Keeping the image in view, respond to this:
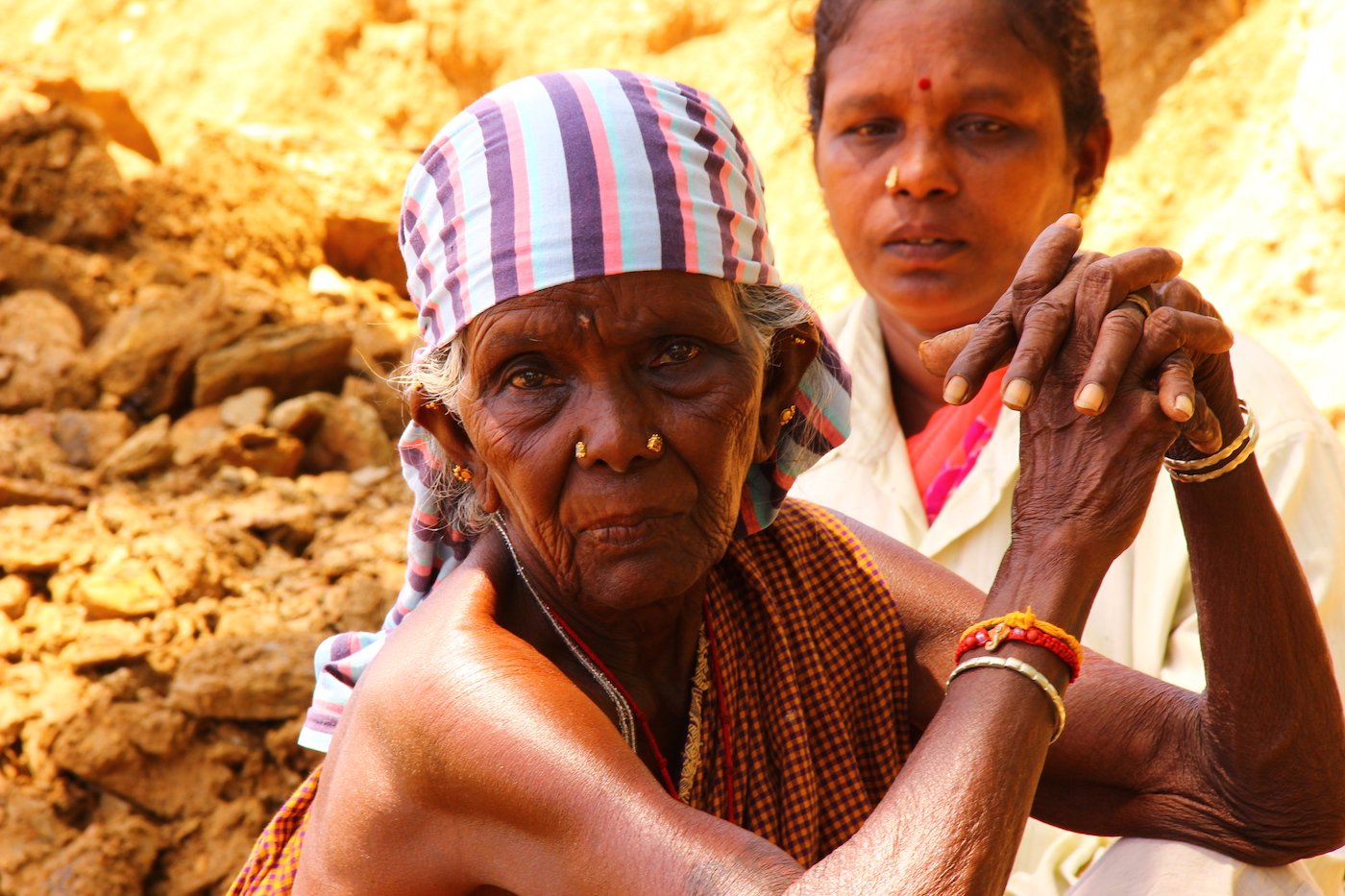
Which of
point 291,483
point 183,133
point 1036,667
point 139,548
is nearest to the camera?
point 1036,667

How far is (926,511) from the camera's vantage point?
3.52 metres

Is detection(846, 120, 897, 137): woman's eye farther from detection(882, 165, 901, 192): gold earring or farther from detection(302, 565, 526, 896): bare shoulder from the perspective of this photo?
detection(302, 565, 526, 896): bare shoulder

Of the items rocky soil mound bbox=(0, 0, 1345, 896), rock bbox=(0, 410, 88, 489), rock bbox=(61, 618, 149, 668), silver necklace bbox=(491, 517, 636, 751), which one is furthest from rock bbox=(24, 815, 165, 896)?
silver necklace bbox=(491, 517, 636, 751)

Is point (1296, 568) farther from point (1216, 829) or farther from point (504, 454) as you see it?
point (504, 454)

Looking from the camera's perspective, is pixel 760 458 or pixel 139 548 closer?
pixel 760 458

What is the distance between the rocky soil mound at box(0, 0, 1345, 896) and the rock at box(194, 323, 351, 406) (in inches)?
0.5

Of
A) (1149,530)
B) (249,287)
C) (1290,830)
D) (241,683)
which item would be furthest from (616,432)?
(249,287)

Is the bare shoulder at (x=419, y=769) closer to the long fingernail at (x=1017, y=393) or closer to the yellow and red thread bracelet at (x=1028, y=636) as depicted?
the yellow and red thread bracelet at (x=1028, y=636)

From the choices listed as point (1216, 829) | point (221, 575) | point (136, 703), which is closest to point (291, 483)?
point (221, 575)

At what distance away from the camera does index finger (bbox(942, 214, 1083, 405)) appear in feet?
6.38

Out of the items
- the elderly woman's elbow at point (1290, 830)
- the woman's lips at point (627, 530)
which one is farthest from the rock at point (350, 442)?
the elderly woman's elbow at point (1290, 830)

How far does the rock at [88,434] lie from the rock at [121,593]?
0.98 meters

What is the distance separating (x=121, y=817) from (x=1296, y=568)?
3005 millimetres

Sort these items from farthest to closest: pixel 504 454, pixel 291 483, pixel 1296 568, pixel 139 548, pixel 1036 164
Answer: pixel 291 483 < pixel 139 548 < pixel 1036 164 < pixel 1296 568 < pixel 504 454
